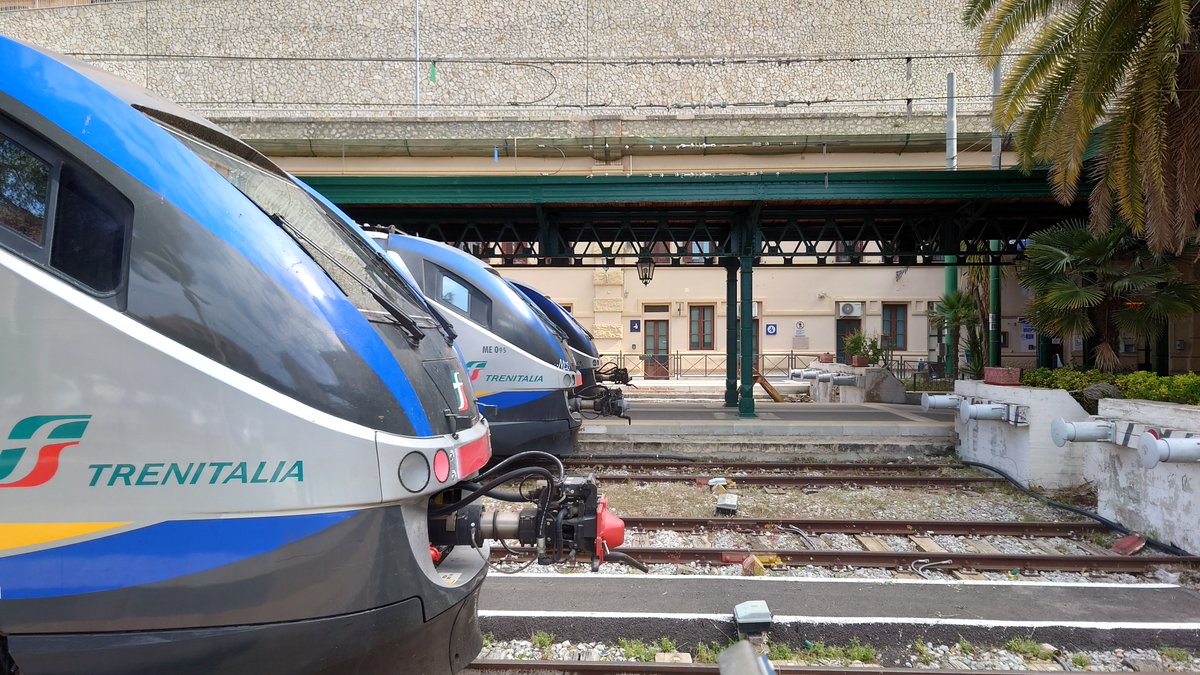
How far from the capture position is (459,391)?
3.13m

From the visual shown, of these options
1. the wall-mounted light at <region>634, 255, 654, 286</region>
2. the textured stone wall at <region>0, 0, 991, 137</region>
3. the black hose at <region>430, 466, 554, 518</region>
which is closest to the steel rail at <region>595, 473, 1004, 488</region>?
the wall-mounted light at <region>634, 255, 654, 286</region>

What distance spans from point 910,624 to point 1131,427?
4684 millimetres

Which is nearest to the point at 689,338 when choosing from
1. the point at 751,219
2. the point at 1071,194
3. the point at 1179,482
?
the point at 751,219

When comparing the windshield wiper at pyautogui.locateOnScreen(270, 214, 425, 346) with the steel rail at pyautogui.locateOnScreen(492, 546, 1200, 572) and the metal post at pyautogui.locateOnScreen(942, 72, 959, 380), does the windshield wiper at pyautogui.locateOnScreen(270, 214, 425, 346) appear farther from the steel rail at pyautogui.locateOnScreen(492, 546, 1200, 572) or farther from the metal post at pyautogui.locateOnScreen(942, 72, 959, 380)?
the metal post at pyautogui.locateOnScreen(942, 72, 959, 380)

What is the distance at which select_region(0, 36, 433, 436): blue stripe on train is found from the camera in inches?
87.4

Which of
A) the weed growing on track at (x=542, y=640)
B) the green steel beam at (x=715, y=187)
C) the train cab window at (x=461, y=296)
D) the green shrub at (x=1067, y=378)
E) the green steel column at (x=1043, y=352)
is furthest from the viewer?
the green steel column at (x=1043, y=352)

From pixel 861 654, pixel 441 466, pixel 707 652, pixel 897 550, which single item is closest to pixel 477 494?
pixel 441 466

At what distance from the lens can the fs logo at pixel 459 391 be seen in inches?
121

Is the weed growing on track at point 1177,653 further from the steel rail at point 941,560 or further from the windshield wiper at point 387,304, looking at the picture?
the windshield wiper at point 387,304

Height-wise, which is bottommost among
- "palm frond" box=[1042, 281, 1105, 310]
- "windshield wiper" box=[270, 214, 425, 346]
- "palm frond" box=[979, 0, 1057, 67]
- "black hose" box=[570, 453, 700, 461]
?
→ "black hose" box=[570, 453, 700, 461]

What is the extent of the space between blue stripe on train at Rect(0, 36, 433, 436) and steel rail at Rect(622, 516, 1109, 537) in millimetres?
5511

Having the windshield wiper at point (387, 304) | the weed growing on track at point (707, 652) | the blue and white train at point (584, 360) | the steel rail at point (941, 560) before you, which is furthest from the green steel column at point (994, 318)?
the windshield wiper at point (387, 304)

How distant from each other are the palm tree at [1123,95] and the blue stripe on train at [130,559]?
1142 cm

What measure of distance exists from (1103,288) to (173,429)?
13.4m
